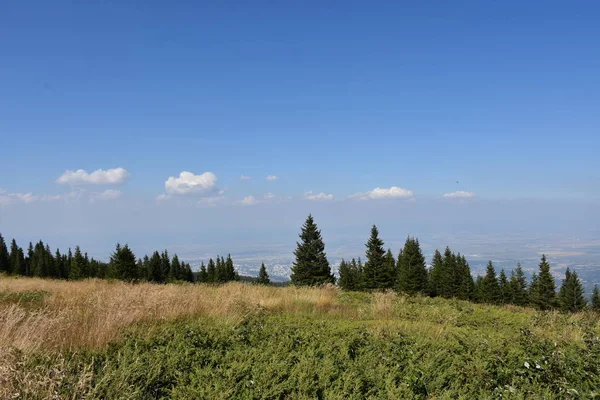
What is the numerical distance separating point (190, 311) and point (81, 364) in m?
3.09

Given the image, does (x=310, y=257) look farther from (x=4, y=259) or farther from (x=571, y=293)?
(x=4, y=259)

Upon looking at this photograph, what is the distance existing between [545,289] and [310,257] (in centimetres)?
4778

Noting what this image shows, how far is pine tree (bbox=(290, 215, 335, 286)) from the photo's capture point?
116 ft

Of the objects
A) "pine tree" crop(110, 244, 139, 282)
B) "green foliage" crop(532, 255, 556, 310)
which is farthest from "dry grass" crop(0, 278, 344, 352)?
"green foliage" crop(532, 255, 556, 310)

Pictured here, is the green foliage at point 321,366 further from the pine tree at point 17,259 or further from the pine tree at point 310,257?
the pine tree at point 17,259

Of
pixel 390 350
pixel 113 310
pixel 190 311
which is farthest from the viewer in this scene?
pixel 190 311

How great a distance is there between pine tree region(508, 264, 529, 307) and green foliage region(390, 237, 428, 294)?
805 inches

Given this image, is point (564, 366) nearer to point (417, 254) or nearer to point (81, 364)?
point (81, 364)

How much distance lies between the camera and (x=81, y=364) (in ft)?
12.8

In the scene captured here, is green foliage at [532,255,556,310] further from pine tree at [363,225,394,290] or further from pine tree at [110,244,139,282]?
pine tree at [110,244,139,282]

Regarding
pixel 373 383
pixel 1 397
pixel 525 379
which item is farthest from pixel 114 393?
pixel 525 379

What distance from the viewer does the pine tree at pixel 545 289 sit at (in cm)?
5709

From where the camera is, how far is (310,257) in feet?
118

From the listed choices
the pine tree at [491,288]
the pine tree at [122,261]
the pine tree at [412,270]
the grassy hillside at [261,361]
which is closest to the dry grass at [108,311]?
the grassy hillside at [261,361]
